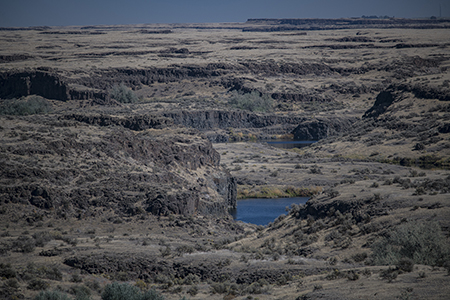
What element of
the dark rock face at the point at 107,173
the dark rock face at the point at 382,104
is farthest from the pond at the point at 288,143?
the dark rock face at the point at 107,173

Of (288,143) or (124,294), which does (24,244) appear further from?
(288,143)

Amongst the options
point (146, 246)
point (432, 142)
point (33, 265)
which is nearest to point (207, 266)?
point (146, 246)

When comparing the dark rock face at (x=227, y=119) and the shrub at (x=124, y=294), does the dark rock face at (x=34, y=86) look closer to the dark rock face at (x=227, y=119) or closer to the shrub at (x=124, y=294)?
the dark rock face at (x=227, y=119)

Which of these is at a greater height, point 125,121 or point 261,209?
point 125,121

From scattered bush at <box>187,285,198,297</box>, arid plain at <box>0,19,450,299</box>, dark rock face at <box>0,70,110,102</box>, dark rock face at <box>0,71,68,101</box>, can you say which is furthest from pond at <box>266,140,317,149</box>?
scattered bush at <box>187,285,198,297</box>

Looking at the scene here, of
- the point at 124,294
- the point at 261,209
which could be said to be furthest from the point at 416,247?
the point at 261,209

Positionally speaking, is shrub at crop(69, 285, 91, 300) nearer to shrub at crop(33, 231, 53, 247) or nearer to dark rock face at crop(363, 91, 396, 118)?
shrub at crop(33, 231, 53, 247)
